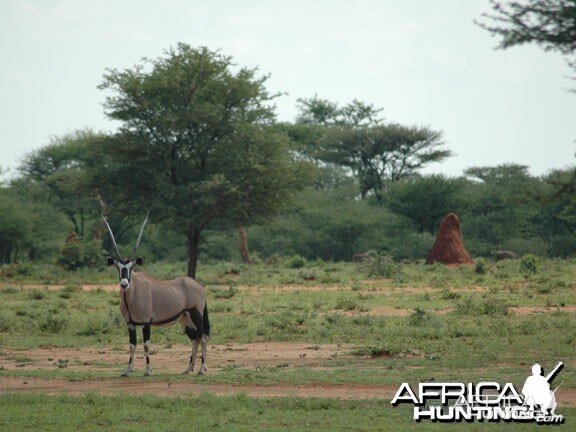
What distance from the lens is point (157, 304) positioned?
14211mm

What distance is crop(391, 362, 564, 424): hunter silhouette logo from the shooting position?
9.45 meters

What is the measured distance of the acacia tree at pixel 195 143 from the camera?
33000mm

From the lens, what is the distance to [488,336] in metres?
17.5

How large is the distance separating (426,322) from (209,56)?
1788cm

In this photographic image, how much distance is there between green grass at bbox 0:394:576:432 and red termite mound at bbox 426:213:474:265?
29.8 metres

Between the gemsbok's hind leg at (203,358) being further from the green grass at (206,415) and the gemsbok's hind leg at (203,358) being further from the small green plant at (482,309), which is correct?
the small green plant at (482,309)

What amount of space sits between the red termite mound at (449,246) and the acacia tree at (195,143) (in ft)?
28.8

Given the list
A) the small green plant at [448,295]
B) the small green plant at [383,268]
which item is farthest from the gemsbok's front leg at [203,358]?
the small green plant at [383,268]

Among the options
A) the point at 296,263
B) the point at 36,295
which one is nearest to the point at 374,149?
the point at 296,263

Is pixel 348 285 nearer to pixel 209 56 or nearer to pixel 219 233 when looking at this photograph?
pixel 209 56

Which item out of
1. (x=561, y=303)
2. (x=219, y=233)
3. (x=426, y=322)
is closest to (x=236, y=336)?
(x=426, y=322)

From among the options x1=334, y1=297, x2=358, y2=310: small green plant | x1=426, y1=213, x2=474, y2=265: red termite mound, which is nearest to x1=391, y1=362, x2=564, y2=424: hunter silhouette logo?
x1=334, y1=297, x2=358, y2=310: small green plant

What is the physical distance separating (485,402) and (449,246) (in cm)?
3015

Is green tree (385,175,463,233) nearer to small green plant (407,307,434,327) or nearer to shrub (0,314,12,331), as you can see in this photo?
small green plant (407,307,434,327)
